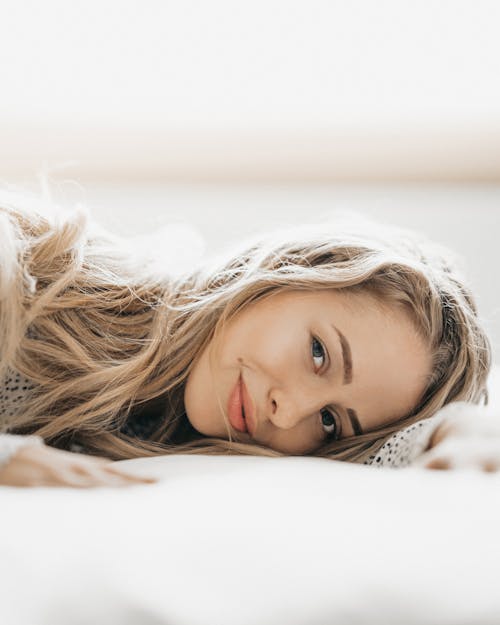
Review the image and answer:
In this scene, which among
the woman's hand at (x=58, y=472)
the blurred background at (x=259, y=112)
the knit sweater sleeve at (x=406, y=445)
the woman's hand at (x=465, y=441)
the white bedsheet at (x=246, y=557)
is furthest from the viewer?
the blurred background at (x=259, y=112)

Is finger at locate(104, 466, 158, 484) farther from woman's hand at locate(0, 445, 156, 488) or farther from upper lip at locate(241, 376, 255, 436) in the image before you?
upper lip at locate(241, 376, 255, 436)

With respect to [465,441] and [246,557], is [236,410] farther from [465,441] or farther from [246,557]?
[246,557]

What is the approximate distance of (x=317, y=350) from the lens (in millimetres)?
902

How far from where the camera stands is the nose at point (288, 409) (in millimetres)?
861

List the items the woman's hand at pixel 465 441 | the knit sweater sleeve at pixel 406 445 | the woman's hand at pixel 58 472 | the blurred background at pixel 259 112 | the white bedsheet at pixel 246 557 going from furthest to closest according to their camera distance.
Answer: the blurred background at pixel 259 112, the knit sweater sleeve at pixel 406 445, the woman's hand at pixel 465 441, the woman's hand at pixel 58 472, the white bedsheet at pixel 246 557

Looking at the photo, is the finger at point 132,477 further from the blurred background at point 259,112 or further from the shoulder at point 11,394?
the blurred background at point 259,112

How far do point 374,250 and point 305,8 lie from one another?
36.1 inches

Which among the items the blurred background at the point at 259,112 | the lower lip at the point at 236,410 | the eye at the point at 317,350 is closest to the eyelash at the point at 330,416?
the eye at the point at 317,350

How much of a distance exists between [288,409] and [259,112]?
42.0 inches

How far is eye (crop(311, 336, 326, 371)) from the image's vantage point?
0.89 meters

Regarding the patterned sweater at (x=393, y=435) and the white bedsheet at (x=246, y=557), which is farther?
the patterned sweater at (x=393, y=435)

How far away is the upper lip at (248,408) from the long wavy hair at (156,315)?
0.03 metres

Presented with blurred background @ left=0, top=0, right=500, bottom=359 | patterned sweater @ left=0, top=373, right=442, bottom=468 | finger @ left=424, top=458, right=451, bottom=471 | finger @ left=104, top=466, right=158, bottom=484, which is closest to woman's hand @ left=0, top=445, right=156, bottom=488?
finger @ left=104, top=466, right=158, bottom=484

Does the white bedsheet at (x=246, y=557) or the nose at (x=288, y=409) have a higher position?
the white bedsheet at (x=246, y=557)
